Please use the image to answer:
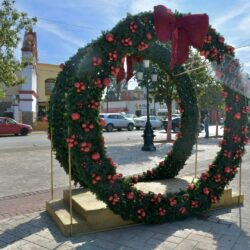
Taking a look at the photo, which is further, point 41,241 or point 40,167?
point 40,167

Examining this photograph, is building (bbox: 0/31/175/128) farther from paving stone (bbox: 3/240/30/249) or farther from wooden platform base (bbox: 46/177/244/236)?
paving stone (bbox: 3/240/30/249)

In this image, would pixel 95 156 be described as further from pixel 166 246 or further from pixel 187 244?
pixel 187 244

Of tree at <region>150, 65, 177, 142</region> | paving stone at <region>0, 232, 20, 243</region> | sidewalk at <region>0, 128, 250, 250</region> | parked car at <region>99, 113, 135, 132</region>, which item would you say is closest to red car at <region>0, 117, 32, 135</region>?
parked car at <region>99, 113, 135, 132</region>

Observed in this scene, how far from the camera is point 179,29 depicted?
193 inches

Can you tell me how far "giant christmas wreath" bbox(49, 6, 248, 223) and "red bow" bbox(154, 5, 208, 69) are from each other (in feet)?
0.04

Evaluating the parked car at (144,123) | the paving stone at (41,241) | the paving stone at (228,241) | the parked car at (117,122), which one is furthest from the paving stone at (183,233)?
the parked car at (144,123)

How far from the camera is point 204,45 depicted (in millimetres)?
5355

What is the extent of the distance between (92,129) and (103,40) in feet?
3.85

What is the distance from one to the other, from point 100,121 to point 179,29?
5.41ft

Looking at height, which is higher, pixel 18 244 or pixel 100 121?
pixel 100 121

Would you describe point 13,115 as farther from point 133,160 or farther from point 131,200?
point 131,200

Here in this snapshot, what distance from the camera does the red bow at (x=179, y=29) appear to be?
480 cm

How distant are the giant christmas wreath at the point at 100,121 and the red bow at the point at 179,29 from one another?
1 cm

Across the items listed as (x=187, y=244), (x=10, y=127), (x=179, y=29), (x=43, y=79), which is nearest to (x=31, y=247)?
(x=187, y=244)
